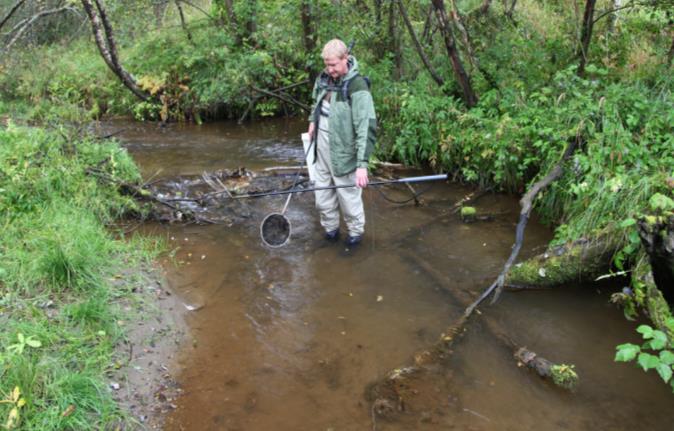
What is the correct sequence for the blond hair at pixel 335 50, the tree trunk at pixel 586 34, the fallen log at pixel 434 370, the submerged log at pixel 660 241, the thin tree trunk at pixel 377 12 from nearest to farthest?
1. the submerged log at pixel 660 241
2. the fallen log at pixel 434 370
3. the blond hair at pixel 335 50
4. the tree trunk at pixel 586 34
5. the thin tree trunk at pixel 377 12

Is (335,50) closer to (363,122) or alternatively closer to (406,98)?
(363,122)

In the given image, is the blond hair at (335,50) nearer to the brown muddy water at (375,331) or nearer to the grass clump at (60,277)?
the brown muddy water at (375,331)

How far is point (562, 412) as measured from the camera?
11.9 feet

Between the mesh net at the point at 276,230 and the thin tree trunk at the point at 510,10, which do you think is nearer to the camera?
the mesh net at the point at 276,230

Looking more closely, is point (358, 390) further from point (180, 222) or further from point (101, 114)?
point (101, 114)

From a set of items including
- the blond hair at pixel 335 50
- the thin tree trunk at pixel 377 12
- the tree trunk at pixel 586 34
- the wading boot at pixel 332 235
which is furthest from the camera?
the thin tree trunk at pixel 377 12

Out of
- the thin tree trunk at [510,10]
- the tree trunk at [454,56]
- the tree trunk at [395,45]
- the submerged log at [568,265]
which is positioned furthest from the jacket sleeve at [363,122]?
the thin tree trunk at [510,10]

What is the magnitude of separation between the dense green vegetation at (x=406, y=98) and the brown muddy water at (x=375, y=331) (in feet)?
1.82

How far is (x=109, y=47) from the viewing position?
11453mm

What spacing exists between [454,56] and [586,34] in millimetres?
1756

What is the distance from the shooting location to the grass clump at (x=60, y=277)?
3242mm

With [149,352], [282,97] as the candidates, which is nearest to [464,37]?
[282,97]

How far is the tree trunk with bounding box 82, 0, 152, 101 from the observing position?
10391mm

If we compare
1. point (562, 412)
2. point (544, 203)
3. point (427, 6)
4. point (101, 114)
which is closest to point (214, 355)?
point (562, 412)
